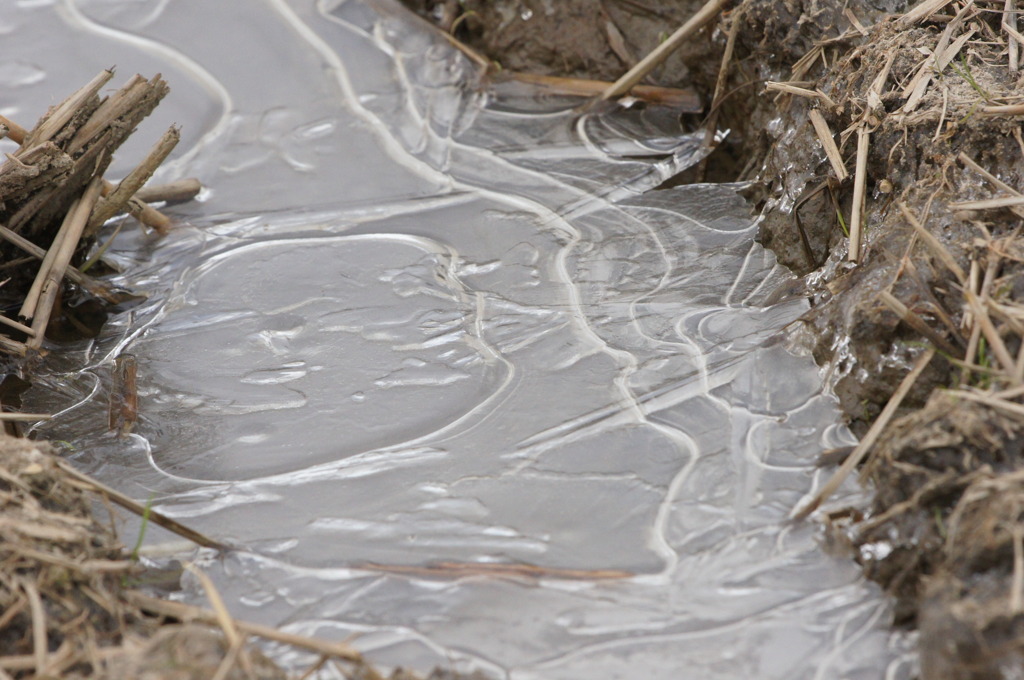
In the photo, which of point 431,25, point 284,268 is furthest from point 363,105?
point 284,268

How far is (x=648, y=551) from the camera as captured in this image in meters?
1.90

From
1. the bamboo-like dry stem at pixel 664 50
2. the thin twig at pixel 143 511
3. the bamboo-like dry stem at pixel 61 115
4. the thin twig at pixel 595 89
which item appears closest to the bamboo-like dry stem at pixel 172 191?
the bamboo-like dry stem at pixel 61 115

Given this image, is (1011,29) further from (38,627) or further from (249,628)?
(38,627)

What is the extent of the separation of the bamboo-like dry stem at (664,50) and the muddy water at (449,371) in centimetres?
11

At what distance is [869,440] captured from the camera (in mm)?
1906

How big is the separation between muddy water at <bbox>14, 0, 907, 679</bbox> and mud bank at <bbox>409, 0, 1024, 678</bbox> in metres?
0.13

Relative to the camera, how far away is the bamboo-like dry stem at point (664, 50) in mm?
3219

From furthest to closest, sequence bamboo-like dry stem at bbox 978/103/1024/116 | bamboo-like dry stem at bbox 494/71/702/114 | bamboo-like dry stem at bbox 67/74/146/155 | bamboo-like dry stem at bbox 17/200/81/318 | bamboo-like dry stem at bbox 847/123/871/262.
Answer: bamboo-like dry stem at bbox 494/71/702/114, bamboo-like dry stem at bbox 67/74/146/155, bamboo-like dry stem at bbox 17/200/81/318, bamboo-like dry stem at bbox 847/123/871/262, bamboo-like dry stem at bbox 978/103/1024/116

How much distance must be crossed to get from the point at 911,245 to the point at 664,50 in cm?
154

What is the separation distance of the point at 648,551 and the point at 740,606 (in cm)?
23

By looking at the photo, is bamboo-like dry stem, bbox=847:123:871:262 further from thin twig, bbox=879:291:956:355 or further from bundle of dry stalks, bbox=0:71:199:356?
bundle of dry stalks, bbox=0:71:199:356

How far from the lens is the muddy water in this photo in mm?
1788

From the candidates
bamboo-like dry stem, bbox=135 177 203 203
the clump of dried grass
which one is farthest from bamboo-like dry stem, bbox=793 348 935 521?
bamboo-like dry stem, bbox=135 177 203 203

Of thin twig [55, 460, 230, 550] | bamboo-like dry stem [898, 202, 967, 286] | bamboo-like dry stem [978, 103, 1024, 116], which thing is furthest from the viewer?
bamboo-like dry stem [978, 103, 1024, 116]
